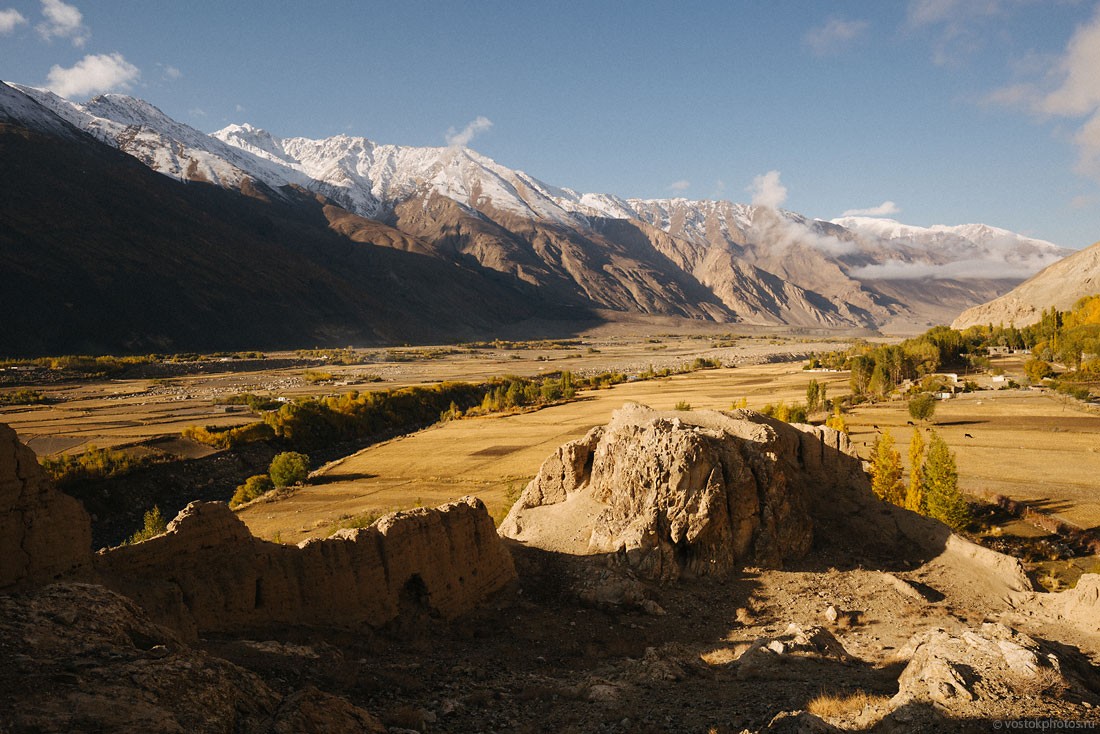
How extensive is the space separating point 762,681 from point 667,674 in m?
1.77

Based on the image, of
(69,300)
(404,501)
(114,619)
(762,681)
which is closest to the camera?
(114,619)

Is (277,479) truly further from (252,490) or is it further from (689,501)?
(689,501)

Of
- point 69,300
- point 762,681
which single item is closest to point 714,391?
point 762,681

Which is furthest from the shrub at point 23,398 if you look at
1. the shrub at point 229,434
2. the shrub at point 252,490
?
the shrub at point 252,490

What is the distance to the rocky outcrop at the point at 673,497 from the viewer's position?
19828mm

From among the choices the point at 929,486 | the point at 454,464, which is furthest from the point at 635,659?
the point at 454,464

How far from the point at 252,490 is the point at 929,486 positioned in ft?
137

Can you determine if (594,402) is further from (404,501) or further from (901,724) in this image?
(901,724)

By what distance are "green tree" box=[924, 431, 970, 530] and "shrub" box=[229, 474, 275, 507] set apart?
40769 mm

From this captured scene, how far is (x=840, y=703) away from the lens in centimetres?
1044

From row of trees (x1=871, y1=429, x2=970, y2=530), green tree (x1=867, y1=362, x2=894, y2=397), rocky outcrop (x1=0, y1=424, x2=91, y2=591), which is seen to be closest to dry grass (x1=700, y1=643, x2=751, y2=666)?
rocky outcrop (x1=0, y1=424, x2=91, y2=591)

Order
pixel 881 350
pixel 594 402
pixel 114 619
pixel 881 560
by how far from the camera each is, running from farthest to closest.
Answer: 1. pixel 881 350
2. pixel 594 402
3. pixel 881 560
4. pixel 114 619

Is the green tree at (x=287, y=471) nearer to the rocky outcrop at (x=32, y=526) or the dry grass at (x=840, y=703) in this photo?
the rocky outcrop at (x=32, y=526)

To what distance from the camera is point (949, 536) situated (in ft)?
77.0
